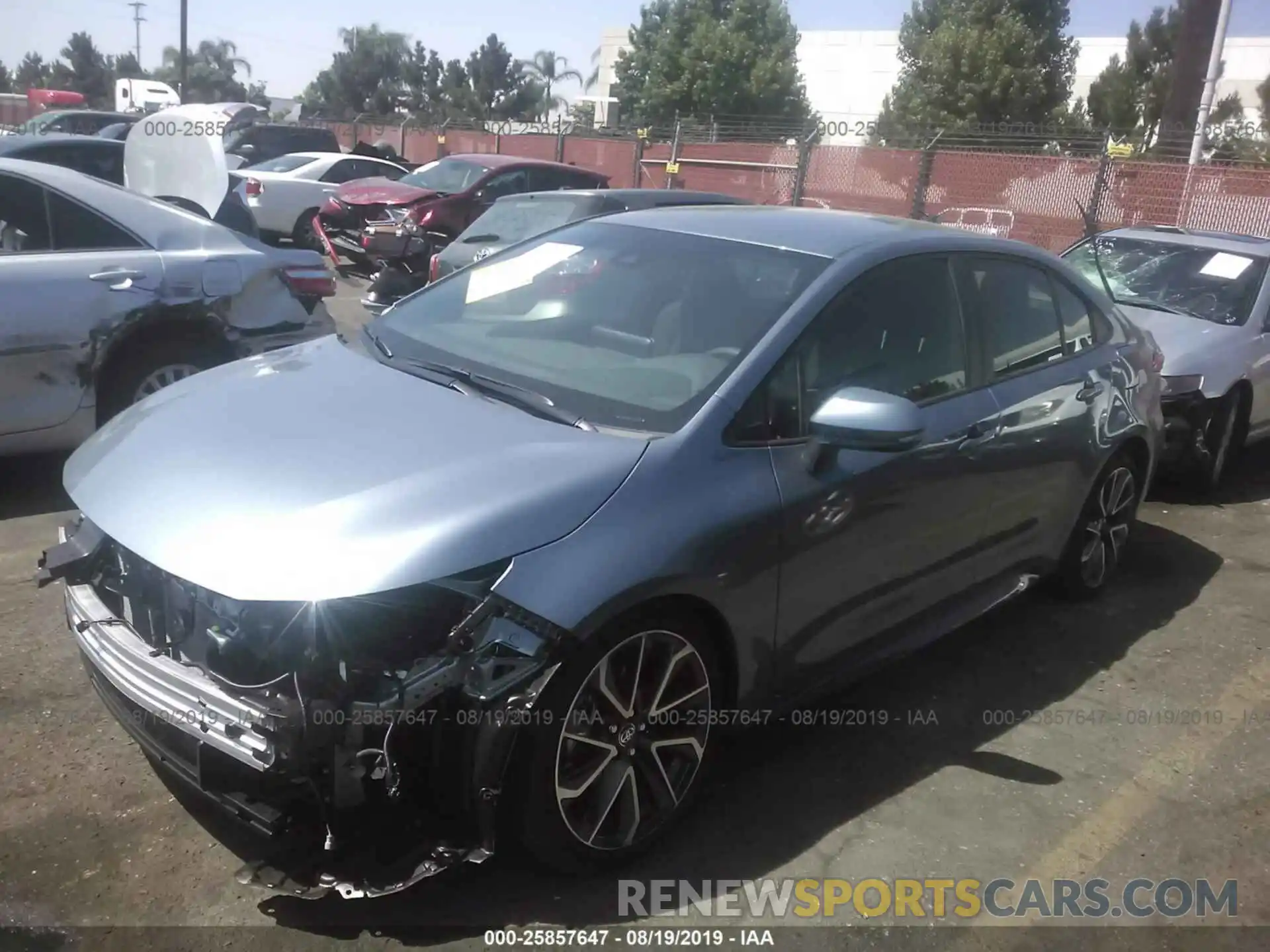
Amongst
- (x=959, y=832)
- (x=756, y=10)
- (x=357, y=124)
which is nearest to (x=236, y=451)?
(x=959, y=832)

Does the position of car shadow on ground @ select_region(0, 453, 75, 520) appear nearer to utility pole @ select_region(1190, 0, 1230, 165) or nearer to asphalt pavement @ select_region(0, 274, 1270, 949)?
asphalt pavement @ select_region(0, 274, 1270, 949)

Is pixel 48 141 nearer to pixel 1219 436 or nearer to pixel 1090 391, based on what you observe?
pixel 1090 391

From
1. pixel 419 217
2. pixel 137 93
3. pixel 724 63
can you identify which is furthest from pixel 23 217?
pixel 724 63

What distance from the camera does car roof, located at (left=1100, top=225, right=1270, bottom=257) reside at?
24.3 ft

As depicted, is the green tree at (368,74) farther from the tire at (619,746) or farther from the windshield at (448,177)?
the tire at (619,746)

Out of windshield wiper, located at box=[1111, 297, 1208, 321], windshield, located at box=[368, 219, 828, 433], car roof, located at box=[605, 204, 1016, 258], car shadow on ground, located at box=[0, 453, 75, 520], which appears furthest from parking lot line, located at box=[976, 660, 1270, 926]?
car shadow on ground, located at box=[0, 453, 75, 520]

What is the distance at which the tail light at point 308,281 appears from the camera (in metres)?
5.82

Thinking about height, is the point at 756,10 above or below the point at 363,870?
above

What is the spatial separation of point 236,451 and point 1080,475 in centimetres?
324

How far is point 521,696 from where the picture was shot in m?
2.49

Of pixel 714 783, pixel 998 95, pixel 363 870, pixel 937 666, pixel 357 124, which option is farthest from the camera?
pixel 998 95

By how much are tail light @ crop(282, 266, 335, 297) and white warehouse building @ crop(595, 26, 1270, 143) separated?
5109 centimetres

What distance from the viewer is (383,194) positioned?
12.9 metres

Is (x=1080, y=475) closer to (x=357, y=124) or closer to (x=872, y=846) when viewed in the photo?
(x=872, y=846)
